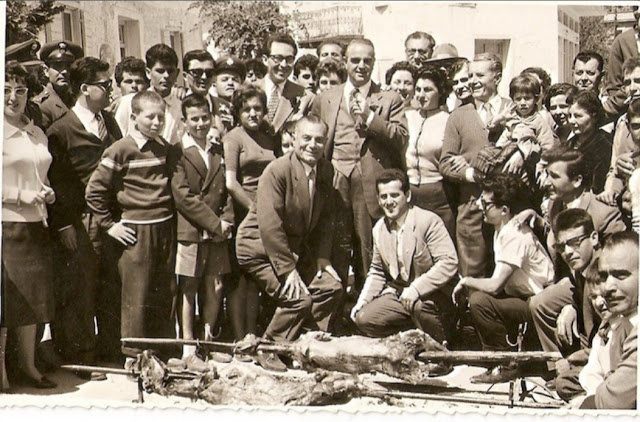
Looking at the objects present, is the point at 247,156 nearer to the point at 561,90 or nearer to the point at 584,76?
the point at 561,90

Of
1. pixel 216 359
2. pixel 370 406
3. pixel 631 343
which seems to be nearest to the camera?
pixel 631 343

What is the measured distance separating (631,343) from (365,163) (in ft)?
5.01

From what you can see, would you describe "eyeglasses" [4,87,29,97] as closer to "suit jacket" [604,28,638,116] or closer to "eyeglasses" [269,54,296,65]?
"eyeglasses" [269,54,296,65]

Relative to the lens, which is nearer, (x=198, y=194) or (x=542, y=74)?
(x=542, y=74)

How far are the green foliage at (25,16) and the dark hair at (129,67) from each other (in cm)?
38

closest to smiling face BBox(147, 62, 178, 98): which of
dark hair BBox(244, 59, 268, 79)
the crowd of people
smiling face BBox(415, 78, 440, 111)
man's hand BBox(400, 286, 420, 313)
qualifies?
the crowd of people

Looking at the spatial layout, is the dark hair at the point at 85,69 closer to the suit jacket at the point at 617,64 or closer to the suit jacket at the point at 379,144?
the suit jacket at the point at 379,144

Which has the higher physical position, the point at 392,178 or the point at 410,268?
the point at 392,178

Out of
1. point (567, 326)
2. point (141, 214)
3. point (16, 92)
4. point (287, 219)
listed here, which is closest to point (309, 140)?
point (287, 219)

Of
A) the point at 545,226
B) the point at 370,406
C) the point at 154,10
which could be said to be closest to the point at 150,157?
the point at 154,10

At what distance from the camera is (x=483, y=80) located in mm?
4625

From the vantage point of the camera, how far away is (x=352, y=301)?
15.6 feet

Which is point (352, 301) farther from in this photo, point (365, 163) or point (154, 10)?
point (154, 10)

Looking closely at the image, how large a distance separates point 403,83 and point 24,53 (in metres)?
1.86
